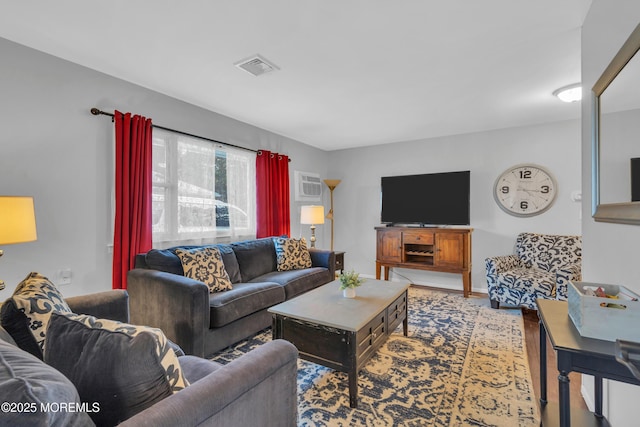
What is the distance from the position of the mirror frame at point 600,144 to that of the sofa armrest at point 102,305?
2.61 metres

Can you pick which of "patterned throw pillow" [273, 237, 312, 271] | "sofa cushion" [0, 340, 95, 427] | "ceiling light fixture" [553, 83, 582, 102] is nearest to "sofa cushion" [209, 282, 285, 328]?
"patterned throw pillow" [273, 237, 312, 271]

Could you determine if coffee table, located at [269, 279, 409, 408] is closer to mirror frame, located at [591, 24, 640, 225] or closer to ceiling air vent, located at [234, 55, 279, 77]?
mirror frame, located at [591, 24, 640, 225]

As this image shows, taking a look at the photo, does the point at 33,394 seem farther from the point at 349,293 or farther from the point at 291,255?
the point at 291,255

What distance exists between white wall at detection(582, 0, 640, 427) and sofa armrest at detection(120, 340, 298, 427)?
4.81 ft

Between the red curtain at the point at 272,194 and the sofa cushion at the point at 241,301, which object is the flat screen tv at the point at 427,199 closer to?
the red curtain at the point at 272,194

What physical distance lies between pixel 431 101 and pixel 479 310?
8.16ft

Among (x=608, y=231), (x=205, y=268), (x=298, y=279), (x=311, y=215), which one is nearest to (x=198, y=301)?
(x=205, y=268)

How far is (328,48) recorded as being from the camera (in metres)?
2.19

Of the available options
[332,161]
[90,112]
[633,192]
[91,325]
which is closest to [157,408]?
[91,325]

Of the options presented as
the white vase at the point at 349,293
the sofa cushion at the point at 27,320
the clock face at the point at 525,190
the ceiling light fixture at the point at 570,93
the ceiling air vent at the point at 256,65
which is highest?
the ceiling air vent at the point at 256,65

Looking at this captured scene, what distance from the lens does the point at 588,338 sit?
1080 mm

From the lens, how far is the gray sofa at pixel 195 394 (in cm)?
54

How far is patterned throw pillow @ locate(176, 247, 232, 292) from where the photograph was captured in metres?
2.64

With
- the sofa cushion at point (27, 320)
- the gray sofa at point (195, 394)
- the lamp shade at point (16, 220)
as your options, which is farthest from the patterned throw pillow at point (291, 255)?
the sofa cushion at point (27, 320)
